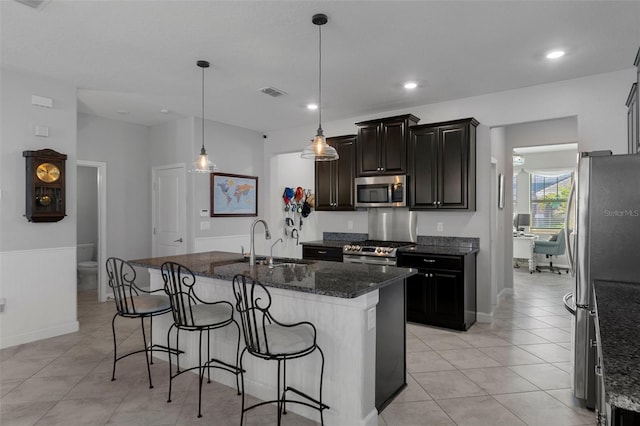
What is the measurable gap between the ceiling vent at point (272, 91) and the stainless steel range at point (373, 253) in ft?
6.81

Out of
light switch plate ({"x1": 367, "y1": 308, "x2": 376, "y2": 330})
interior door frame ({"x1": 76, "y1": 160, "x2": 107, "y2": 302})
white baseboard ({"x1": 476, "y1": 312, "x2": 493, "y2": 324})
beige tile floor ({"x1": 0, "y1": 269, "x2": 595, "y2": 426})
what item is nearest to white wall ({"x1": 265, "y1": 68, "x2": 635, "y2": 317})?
white baseboard ({"x1": 476, "y1": 312, "x2": 493, "y2": 324})

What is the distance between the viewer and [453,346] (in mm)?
3775

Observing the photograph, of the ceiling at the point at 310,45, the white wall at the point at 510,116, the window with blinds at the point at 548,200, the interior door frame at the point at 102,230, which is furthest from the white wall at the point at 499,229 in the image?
the interior door frame at the point at 102,230

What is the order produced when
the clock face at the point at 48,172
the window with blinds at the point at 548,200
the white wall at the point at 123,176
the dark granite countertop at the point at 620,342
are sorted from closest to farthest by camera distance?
1. the dark granite countertop at the point at 620,342
2. the clock face at the point at 48,172
3. the white wall at the point at 123,176
4. the window with blinds at the point at 548,200

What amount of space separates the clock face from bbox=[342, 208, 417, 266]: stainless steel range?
336 centimetres

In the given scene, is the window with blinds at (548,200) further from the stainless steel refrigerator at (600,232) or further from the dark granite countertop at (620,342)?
the dark granite countertop at (620,342)

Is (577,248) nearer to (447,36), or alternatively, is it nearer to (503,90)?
(447,36)

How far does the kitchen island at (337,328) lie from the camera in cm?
226

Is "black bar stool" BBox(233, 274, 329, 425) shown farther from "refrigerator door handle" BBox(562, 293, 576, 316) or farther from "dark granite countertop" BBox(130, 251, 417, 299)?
"refrigerator door handle" BBox(562, 293, 576, 316)

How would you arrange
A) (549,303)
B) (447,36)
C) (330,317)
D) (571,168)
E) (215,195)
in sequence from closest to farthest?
(330,317), (447,36), (549,303), (215,195), (571,168)

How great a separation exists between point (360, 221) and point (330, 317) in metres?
3.32

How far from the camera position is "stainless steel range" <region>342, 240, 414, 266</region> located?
4.53 meters

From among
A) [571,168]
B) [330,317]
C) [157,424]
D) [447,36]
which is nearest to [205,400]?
[157,424]

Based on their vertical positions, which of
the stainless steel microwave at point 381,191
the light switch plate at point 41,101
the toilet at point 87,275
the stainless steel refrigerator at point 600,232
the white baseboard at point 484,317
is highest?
the light switch plate at point 41,101
